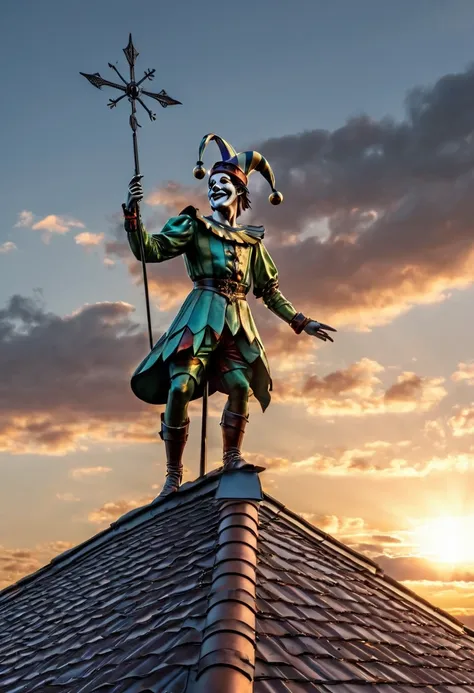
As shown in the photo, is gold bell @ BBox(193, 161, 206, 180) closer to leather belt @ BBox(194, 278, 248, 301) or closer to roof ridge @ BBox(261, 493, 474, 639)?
leather belt @ BBox(194, 278, 248, 301)

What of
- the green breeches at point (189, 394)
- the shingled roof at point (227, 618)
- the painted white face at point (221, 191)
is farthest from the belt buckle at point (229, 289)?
the shingled roof at point (227, 618)

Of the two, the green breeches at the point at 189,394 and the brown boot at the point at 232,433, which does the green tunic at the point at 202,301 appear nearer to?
the green breeches at the point at 189,394

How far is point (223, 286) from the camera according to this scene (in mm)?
8594

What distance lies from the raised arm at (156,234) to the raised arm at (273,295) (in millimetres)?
860

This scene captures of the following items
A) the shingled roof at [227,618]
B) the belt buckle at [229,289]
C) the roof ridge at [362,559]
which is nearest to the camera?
the shingled roof at [227,618]

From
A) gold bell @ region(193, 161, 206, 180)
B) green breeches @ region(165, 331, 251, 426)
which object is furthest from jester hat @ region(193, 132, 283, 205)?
green breeches @ region(165, 331, 251, 426)

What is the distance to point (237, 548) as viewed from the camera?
584 cm

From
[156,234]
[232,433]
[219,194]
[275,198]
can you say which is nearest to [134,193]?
[156,234]

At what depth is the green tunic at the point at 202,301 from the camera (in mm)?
8367

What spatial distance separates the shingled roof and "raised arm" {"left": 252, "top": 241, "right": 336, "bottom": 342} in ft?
7.19

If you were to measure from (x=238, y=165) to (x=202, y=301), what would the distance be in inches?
64.3

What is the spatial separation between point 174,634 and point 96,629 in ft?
4.18

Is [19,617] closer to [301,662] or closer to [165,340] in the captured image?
[165,340]

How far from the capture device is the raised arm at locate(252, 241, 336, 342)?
29.8 ft
